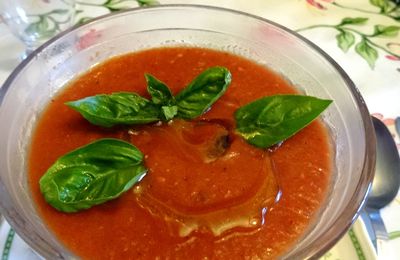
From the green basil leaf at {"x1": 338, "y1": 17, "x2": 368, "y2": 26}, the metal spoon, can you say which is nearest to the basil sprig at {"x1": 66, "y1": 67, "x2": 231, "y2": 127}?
the metal spoon

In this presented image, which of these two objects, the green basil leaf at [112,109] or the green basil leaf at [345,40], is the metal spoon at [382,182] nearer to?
the green basil leaf at [345,40]

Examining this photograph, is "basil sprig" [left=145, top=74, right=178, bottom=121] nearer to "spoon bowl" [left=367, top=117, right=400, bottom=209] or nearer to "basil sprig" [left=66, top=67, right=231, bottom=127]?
"basil sprig" [left=66, top=67, right=231, bottom=127]

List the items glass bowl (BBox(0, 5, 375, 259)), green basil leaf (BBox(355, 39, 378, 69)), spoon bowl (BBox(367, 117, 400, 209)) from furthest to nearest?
green basil leaf (BBox(355, 39, 378, 69)) → spoon bowl (BBox(367, 117, 400, 209)) → glass bowl (BBox(0, 5, 375, 259))

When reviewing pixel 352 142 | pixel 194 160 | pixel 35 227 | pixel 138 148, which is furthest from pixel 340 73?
pixel 35 227

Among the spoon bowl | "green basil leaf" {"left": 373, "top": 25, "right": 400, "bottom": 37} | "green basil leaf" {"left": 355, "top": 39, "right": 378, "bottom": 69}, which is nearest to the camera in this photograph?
the spoon bowl

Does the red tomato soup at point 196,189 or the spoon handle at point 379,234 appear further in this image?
the spoon handle at point 379,234

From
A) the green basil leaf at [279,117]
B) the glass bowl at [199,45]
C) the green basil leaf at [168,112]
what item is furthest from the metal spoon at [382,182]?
the green basil leaf at [168,112]

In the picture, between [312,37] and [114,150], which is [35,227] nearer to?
[114,150]
